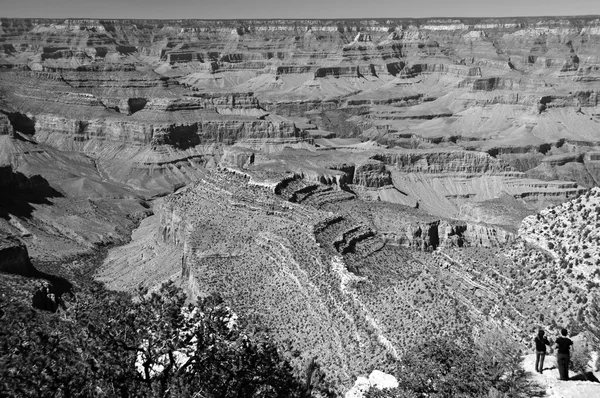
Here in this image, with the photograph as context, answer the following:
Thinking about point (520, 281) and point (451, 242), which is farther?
point (451, 242)

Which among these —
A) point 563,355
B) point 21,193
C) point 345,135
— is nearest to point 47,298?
point 563,355

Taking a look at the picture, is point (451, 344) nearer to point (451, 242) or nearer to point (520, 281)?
point (520, 281)

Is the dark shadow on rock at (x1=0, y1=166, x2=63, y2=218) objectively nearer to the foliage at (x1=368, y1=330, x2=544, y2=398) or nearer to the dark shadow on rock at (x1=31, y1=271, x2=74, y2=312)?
the dark shadow on rock at (x1=31, y1=271, x2=74, y2=312)

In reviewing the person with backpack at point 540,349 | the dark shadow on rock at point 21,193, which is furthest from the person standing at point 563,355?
the dark shadow on rock at point 21,193

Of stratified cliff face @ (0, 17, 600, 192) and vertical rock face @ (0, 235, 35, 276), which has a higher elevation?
stratified cliff face @ (0, 17, 600, 192)

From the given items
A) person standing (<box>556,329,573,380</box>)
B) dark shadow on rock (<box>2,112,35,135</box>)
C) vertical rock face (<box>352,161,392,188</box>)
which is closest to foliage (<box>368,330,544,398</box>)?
person standing (<box>556,329,573,380</box>)

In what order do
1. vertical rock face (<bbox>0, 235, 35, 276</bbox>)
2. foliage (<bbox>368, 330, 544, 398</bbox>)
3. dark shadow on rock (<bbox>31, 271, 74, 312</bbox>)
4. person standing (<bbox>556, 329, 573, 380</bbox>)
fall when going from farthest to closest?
vertical rock face (<bbox>0, 235, 35, 276</bbox>)
dark shadow on rock (<bbox>31, 271, 74, 312</bbox>)
foliage (<bbox>368, 330, 544, 398</bbox>)
person standing (<bbox>556, 329, 573, 380</bbox>)

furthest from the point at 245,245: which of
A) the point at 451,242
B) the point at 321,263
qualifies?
the point at 451,242
